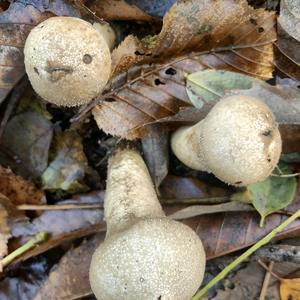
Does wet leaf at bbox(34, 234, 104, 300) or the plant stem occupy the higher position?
the plant stem

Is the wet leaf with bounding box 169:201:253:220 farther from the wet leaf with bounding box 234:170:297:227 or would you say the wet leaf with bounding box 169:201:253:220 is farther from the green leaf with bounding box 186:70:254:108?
the green leaf with bounding box 186:70:254:108

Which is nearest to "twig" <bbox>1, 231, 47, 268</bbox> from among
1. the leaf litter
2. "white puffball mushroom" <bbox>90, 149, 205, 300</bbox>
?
the leaf litter

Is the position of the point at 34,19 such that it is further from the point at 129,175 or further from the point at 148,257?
the point at 148,257

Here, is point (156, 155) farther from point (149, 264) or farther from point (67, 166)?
point (149, 264)

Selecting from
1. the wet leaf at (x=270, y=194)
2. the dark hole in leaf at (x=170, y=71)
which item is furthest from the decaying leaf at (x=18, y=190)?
the wet leaf at (x=270, y=194)

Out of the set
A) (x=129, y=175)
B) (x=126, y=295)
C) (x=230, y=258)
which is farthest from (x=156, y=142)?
(x=126, y=295)

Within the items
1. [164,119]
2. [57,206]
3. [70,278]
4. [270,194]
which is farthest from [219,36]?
[70,278]
